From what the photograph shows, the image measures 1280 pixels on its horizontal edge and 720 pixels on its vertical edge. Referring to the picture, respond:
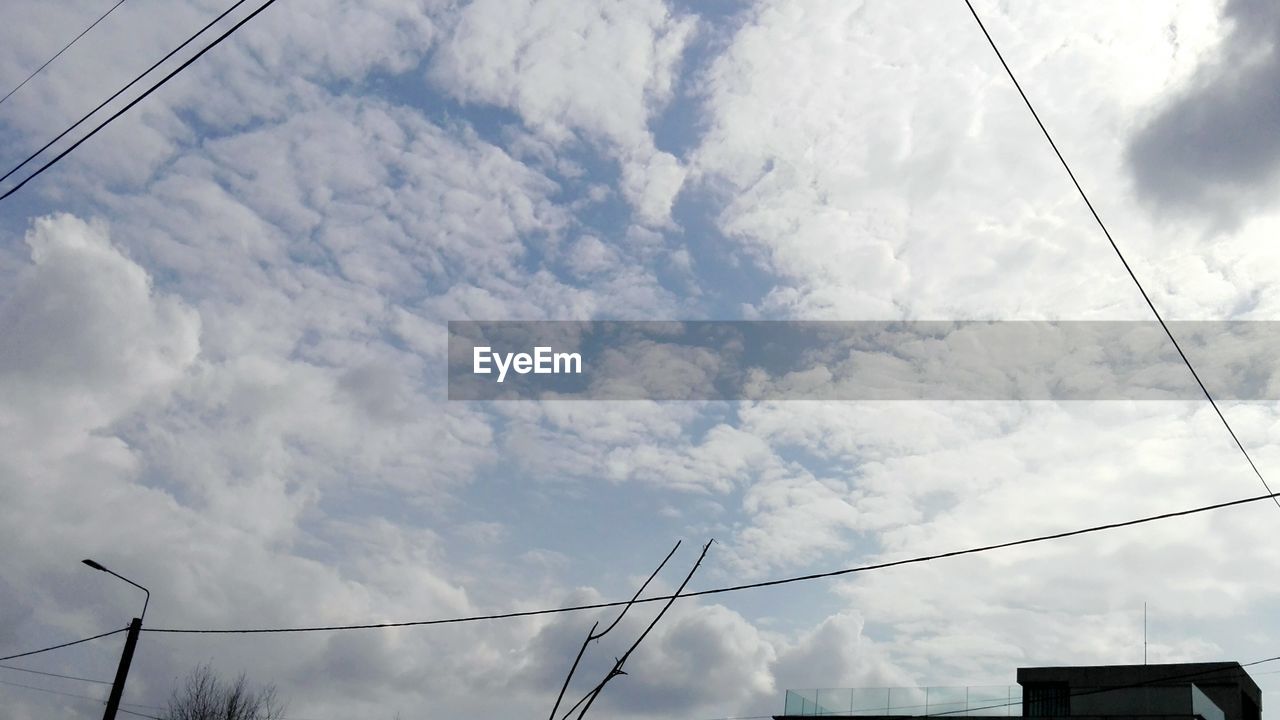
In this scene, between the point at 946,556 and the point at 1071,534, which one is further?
the point at 946,556

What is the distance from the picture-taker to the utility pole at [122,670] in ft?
87.8

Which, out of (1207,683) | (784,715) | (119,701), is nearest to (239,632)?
(119,701)

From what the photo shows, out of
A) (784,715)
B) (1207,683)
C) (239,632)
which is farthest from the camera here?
(1207,683)

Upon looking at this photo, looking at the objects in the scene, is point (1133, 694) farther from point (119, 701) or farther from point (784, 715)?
point (119, 701)

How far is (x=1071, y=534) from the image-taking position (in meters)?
17.1

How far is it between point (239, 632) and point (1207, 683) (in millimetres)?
46657

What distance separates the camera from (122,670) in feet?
92.0

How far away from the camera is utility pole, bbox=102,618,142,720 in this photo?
26750mm

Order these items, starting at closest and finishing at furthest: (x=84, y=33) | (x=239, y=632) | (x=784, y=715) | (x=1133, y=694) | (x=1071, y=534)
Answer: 1. (x=84, y=33)
2. (x=1071, y=534)
3. (x=239, y=632)
4. (x=1133, y=694)
5. (x=784, y=715)

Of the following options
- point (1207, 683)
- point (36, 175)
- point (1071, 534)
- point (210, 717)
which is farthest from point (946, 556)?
point (210, 717)

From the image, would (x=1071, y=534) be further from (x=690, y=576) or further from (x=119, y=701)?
(x=119, y=701)

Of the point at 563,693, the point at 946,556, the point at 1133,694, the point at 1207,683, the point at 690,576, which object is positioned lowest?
the point at 563,693

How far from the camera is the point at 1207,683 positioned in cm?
5184

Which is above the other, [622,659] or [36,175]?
[36,175]
